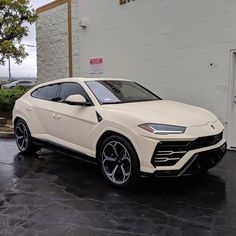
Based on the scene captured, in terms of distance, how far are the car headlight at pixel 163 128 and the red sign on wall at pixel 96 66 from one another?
626cm

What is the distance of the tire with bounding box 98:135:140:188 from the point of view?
4.24m

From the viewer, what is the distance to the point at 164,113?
14.6 feet

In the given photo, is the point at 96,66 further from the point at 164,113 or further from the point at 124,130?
the point at 124,130

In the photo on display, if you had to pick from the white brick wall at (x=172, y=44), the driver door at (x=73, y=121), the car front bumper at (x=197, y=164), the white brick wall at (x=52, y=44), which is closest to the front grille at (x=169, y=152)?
the car front bumper at (x=197, y=164)

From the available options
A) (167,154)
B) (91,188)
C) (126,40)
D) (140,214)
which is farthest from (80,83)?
(126,40)

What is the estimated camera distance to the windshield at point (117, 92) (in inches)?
202

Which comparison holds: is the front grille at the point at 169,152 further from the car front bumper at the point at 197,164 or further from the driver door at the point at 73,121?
the driver door at the point at 73,121

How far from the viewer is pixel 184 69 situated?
7.66 meters

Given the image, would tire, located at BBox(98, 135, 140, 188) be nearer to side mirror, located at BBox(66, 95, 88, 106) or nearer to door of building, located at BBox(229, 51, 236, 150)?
side mirror, located at BBox(66, 95, 88, 106)

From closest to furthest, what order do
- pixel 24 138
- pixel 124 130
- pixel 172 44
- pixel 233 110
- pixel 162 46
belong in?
pixel 124 130
pixel 24 138
pixel 233 110
pixel 172 44
pixel 162 46

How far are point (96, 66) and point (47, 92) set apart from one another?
4349 millimetres

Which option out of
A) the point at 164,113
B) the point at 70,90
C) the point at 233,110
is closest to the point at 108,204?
the point at 164,113

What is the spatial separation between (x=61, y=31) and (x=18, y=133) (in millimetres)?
6197

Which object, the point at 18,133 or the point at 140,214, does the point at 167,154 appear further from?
the point at 18,133
